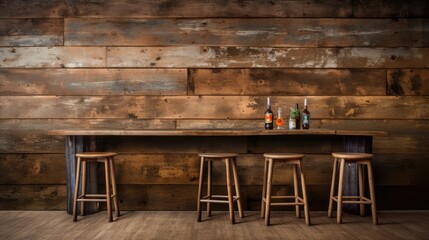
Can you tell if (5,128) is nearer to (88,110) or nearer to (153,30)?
(88,110)

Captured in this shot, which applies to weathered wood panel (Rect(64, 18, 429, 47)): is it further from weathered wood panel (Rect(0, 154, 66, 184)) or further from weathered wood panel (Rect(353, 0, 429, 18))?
weathered wood panel (Rect(0, 154, 66, 184))

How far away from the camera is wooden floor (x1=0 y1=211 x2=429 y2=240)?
317 cm

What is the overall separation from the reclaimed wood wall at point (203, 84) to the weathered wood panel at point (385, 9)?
0.04 ft

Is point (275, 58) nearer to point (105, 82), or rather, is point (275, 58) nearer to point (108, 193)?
point (105, 82)

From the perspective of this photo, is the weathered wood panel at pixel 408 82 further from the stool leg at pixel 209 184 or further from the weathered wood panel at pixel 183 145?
the stool leg at pixel 209 184

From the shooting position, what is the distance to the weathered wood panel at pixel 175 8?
417cm

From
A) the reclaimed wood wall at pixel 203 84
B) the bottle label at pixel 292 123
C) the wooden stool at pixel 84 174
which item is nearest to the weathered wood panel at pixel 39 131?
the reclaimed wood wall at pixel 203 84

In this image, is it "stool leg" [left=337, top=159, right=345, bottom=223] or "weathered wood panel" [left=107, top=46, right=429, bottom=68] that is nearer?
"stool leg" [left=337, top=159, right=345, bottom=223]

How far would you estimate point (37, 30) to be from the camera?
4.19 metres

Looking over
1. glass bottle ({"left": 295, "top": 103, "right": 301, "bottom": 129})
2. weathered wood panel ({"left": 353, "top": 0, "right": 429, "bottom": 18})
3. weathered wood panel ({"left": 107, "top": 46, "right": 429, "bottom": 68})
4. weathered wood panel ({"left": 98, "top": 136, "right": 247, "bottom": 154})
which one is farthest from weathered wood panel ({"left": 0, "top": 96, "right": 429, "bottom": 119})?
weathered wood panel ({"left": 353, "top": 0, "right": 429, "bottom": 18})

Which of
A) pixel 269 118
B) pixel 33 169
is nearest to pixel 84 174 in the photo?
pixel 33 169

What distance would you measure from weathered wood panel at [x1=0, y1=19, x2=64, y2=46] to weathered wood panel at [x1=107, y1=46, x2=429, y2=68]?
729mm

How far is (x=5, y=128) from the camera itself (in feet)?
13.7

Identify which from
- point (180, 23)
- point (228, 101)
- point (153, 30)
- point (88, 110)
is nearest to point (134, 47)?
point (153, 30)
